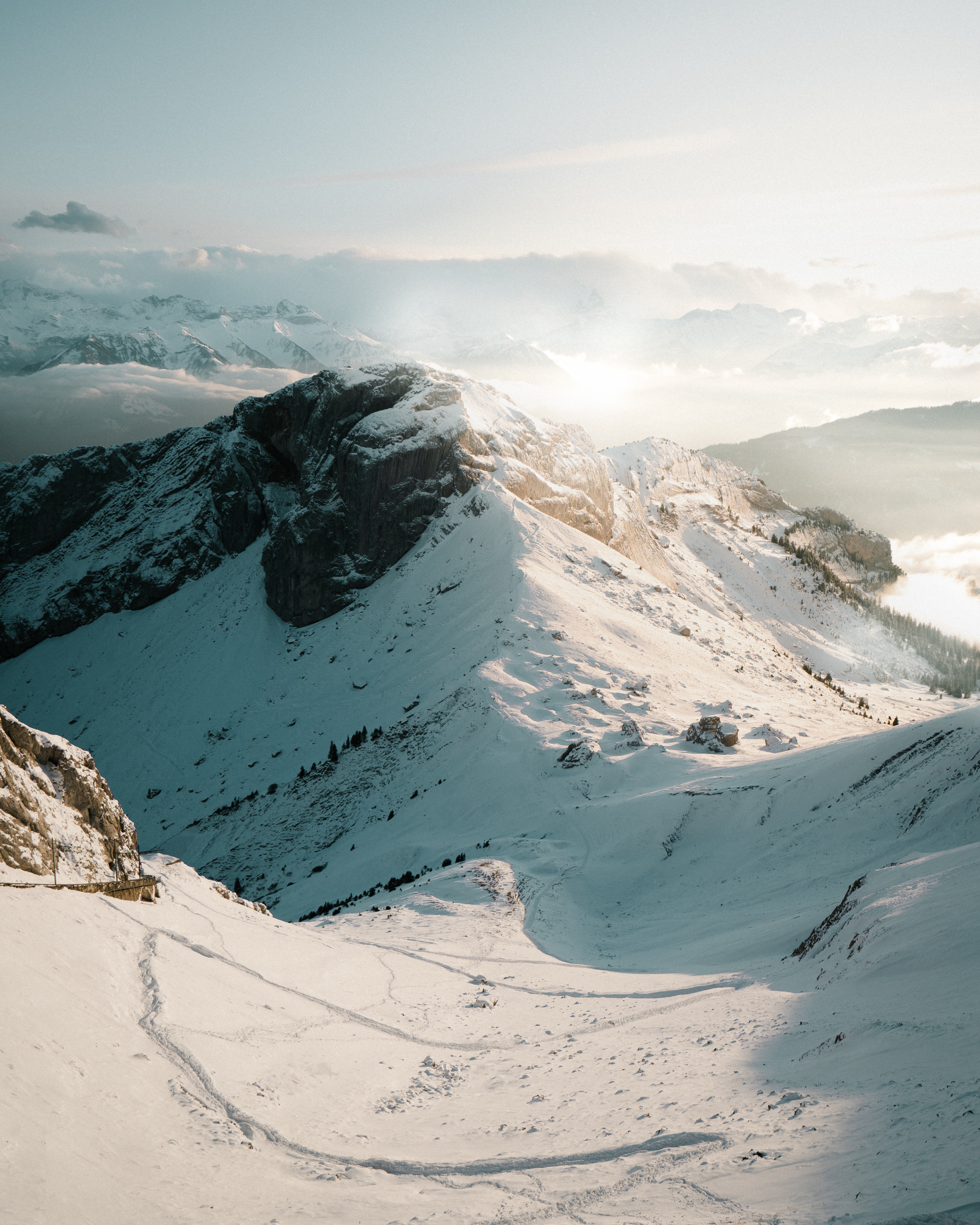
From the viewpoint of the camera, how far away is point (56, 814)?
44.3 feet

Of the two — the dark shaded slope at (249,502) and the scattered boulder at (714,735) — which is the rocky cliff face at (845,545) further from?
the scattered boulder at (714,735)

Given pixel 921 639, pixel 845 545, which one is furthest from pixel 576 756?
pixel 845 545

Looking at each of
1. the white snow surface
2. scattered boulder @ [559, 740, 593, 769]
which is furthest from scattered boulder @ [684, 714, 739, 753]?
scattered boulder @ [559, 740, 593, 769]

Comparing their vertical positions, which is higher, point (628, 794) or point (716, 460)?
point (716, 460)

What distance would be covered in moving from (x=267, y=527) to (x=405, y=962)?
3211 inches

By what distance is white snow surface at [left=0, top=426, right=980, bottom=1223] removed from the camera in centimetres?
702

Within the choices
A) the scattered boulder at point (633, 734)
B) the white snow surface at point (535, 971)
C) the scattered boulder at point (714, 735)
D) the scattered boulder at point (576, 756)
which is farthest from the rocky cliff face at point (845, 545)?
the scattered boulder at point (576, 756)

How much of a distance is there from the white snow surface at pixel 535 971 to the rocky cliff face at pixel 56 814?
138 centimetres

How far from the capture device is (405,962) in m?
17.7

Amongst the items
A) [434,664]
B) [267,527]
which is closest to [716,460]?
[267,527]

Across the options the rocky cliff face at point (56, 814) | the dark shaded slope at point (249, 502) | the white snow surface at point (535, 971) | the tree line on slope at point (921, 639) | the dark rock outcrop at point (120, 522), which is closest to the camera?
the white snow surface at point (535, 971)

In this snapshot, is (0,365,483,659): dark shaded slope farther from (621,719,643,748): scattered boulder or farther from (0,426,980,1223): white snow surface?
(621,719,643,748): scattered boulder

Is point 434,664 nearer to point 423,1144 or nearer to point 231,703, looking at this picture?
point 231,703

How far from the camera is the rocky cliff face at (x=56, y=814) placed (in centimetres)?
1216
